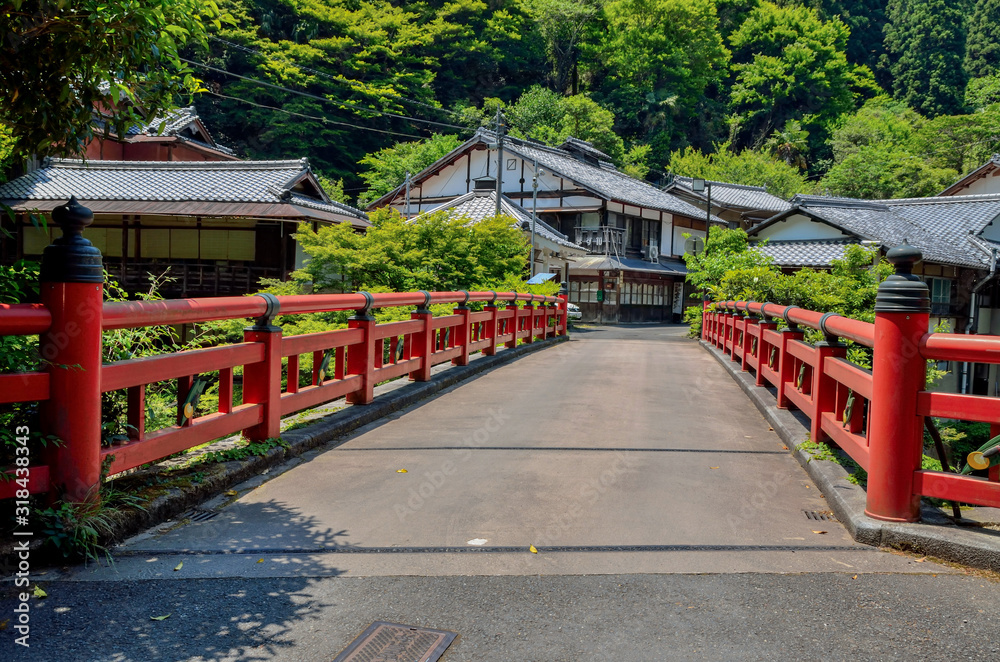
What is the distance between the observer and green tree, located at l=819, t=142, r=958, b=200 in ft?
133

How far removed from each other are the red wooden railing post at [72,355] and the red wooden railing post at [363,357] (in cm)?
317

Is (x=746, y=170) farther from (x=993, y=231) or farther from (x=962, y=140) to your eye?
(x=993, y=231)

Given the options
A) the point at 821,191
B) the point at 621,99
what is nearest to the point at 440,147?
the point at 621,99

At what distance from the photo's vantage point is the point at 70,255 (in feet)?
11.1

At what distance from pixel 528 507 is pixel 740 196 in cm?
4603

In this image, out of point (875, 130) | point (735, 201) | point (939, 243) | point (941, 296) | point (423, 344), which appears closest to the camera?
point (423, 344)

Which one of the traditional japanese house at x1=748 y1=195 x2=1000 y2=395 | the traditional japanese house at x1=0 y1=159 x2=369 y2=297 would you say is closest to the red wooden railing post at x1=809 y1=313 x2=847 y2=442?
the traditional japanese house at x1=0 y1=159 x2=369 y2=297

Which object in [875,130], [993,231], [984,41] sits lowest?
[993,231]

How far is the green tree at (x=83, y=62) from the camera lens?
3.49m

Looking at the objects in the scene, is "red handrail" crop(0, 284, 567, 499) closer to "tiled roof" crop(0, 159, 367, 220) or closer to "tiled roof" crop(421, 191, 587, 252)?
"tiled roof" crop(0, 159, 367, 220)

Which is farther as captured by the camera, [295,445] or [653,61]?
[653,61]

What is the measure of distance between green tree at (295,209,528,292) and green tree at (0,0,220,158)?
33.8 feet

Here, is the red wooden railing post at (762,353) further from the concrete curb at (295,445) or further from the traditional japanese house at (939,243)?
the traditional japanese house at (939,243)

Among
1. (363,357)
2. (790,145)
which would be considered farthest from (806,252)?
(790,145)
